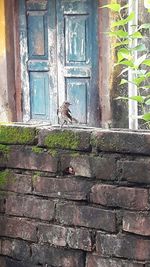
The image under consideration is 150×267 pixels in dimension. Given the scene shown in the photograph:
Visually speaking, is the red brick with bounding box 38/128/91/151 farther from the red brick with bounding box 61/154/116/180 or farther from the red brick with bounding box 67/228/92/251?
the red brick with bounding box 67/228/92/251

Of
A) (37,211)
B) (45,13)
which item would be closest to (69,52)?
(45,13)

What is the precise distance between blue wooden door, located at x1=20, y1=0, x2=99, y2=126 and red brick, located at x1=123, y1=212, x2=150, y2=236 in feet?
12.1

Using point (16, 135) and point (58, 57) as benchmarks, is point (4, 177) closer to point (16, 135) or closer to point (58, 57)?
point (16, 135)

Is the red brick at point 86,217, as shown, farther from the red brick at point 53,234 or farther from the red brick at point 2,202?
the red brick at point 2,202

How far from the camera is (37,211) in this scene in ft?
7.63

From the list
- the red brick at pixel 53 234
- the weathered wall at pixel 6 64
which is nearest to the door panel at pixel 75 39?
the weathered wall at pixel 6 64

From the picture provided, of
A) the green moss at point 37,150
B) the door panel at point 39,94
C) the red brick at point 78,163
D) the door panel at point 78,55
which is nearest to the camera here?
the red brick at point 78,163

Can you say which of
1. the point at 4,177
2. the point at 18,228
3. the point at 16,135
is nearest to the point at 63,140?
the point at 16,135

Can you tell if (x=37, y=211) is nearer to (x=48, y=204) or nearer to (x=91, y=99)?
(x=48, y=204)

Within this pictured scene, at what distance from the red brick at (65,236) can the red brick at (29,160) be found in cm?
25

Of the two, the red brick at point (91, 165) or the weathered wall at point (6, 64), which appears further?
the weathered wall at point (6, 64)

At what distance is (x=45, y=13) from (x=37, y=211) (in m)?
3.91

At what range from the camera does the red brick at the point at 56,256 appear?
7.40 ft

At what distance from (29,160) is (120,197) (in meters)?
0.46
